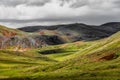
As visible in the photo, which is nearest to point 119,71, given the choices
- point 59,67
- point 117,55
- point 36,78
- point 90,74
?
point 90,74

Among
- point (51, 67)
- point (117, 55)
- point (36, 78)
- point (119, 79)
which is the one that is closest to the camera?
point (119, 79)

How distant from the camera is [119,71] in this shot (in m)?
120

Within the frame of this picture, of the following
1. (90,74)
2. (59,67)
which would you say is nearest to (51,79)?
(90,74)

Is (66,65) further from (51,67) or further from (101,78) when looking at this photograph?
(101,78)

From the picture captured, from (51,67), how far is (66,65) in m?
8.75

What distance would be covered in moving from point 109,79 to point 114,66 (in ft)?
111

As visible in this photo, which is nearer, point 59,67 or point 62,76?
point 62,76

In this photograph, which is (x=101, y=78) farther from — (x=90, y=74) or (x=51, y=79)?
(x=51, y=79)

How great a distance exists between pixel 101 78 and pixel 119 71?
51.5 ft

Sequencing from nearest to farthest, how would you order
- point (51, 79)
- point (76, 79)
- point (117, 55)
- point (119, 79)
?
point (119, 79), point (76, 79), point (51, 79), point (117, 55)

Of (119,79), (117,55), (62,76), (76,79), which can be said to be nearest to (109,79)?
(119,79)

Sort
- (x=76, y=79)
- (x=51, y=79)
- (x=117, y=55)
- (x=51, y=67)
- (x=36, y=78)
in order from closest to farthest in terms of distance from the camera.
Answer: (x=76, y=79) < (x=51, y=79) < (x=36, y=78) < (x=117, y=55) < (x=51, y=67)

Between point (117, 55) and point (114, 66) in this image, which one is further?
point (117, 55)

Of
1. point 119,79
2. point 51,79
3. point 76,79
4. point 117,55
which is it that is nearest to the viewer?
point 119,79
